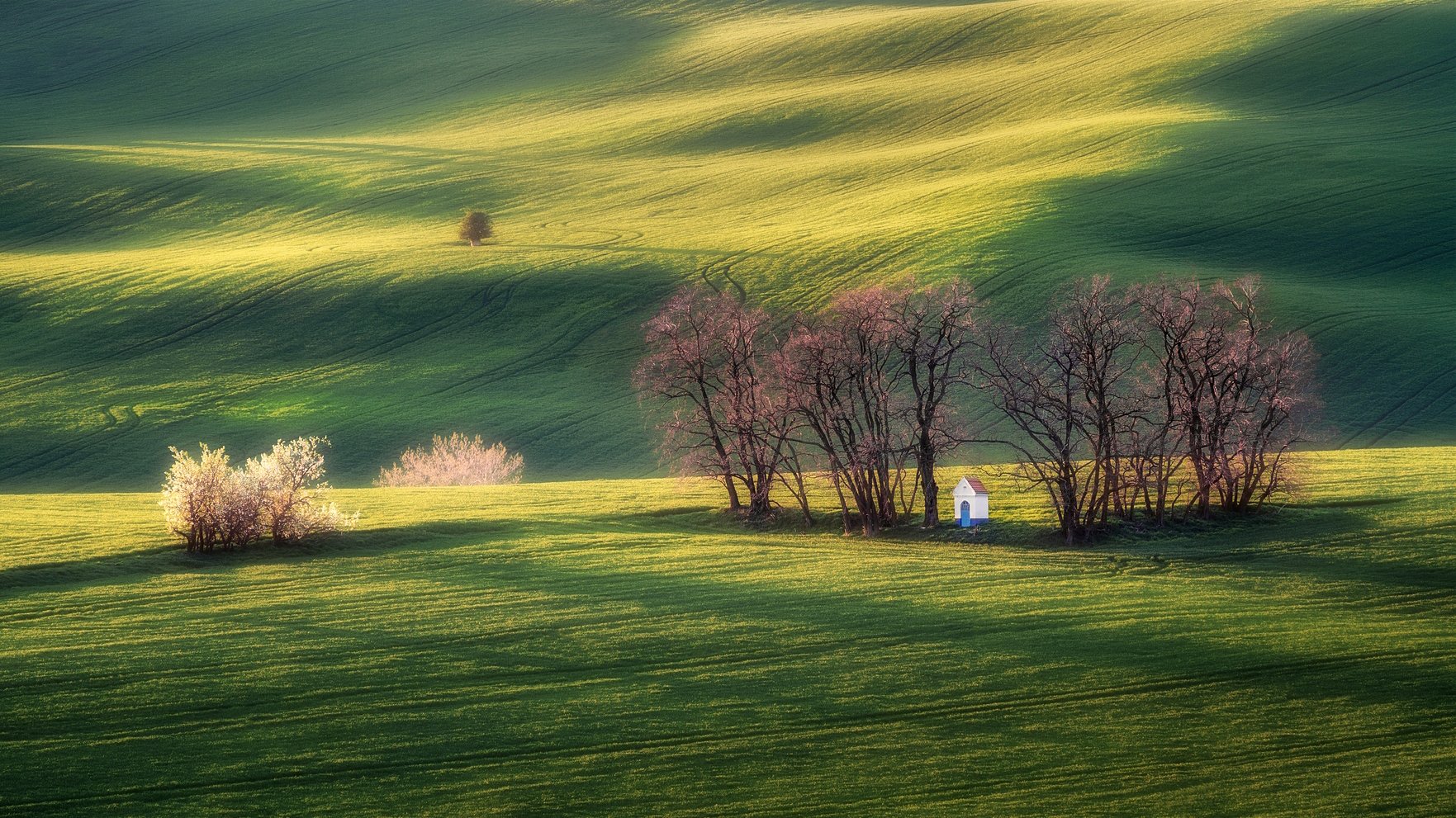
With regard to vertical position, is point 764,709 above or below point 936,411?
below

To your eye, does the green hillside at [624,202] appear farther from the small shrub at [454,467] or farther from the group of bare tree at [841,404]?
the group of bare tree at [841,404]

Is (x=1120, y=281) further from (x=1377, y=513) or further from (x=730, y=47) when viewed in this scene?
(x=730, y=47)

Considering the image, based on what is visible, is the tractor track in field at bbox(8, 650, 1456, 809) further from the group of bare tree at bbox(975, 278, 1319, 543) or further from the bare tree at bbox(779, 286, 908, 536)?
the bare tree at bbox(779, 286, 908, 536)

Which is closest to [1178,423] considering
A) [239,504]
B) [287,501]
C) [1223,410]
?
[1223,410]

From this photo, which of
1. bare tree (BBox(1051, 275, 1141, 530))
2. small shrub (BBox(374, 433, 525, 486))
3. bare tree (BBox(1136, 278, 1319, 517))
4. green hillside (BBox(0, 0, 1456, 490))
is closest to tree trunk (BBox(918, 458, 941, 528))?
bare tree (BBox(1051, 275, 1141, 530))

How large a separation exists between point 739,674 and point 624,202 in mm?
63816

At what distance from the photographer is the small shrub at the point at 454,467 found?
49.9 m

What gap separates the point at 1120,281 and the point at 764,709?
4379cm

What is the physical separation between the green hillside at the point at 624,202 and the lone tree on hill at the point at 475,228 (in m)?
1.61

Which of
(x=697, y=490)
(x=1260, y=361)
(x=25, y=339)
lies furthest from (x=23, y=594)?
(x=25, y=339)

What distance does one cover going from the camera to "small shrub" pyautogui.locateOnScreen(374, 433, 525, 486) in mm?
49906

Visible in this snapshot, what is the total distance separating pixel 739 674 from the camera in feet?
68.6

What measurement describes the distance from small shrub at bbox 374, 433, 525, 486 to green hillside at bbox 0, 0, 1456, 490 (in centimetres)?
165

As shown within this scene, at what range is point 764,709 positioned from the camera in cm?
1944
